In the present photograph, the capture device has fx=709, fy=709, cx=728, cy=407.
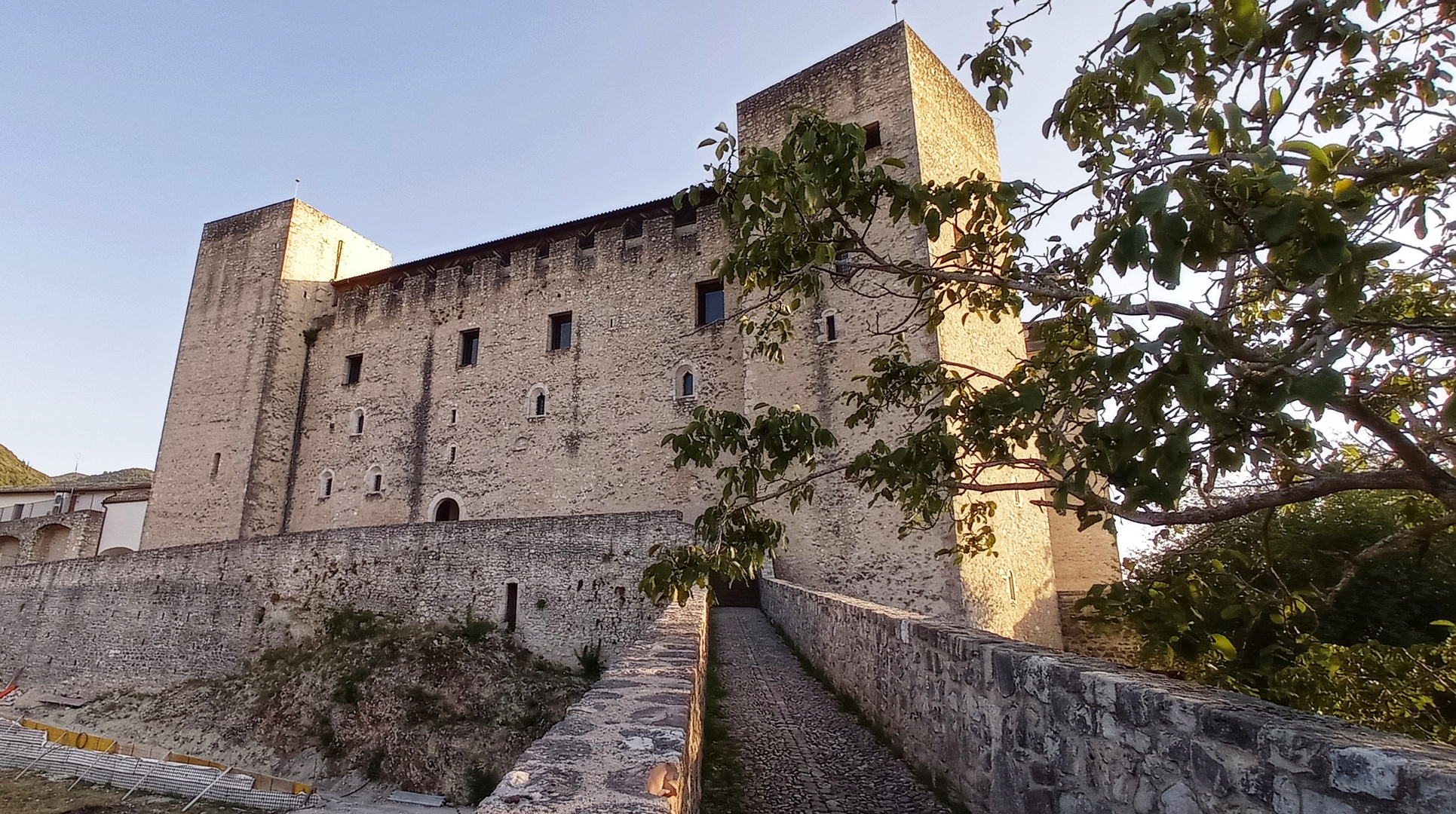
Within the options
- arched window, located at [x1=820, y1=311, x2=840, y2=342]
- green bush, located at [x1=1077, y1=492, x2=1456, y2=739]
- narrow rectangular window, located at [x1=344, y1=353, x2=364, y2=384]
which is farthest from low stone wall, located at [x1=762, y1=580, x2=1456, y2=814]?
narrow rectangular window, located at [x1=344, y1=353, x2=364, y2=384]

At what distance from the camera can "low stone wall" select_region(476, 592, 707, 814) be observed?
6.03 ft

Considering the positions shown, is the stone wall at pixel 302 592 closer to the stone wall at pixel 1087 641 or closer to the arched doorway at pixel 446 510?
the arched doorway at pixel 446 510

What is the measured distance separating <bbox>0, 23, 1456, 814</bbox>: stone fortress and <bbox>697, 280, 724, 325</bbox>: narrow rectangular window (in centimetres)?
8

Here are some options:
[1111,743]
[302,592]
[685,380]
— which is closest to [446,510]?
[302,592]

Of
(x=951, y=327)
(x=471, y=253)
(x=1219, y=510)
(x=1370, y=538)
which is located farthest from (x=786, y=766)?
(x=471, y=253)

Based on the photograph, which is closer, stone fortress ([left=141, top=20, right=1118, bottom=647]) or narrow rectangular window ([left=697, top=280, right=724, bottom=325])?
stone fortress ([left=141, top=20, right=1118, bottom=647])

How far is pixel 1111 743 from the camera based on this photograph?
7.38ft

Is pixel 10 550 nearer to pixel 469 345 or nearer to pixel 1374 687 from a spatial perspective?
pixel 469 345

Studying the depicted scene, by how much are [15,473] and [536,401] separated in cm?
5051

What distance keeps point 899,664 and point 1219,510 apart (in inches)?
76.3

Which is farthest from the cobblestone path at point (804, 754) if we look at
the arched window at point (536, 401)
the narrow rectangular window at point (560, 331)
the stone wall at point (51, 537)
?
the stone wall at point (51, 537)

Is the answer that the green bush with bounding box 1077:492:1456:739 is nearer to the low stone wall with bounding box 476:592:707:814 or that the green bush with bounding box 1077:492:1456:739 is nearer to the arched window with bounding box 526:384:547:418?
the low stone wall with bounding box 476:592:707:814

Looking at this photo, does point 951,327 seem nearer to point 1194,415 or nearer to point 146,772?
point 1194,415

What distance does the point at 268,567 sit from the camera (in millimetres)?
15023
